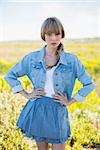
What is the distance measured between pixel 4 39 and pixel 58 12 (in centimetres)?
→ 52

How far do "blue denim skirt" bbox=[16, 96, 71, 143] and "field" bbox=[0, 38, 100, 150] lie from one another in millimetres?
670

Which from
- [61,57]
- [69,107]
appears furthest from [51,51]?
[69,107]

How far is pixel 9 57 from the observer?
3.69 meters

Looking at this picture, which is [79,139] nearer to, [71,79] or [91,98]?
[91,98]

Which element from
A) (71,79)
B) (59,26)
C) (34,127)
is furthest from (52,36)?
(34,127)

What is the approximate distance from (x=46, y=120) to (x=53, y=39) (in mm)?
410

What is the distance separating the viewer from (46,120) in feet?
6.94

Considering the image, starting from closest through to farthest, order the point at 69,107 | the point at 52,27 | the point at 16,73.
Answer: the point at 52,27
the point at 16,73
the point at 69,107

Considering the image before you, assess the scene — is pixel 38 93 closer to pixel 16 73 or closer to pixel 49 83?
pixel 49 83

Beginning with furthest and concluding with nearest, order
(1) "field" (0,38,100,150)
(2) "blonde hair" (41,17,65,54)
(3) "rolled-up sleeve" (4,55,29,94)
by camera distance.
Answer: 1. (1) "field" (0,38,100,150)
2. (3) "rolled-up sleeve" (4,55,29,94)
3. (2) "blonde hair" (41,17,65,54)

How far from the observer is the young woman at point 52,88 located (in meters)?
2.09

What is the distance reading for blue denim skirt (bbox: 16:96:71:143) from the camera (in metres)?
2.11

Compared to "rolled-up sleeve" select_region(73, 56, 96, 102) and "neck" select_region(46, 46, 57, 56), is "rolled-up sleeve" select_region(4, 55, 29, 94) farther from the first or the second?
"rolled-up sleeve" select_region(73, 56, 96, 102)

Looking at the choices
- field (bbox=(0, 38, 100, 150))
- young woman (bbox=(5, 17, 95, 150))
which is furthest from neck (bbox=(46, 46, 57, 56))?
field (bbox=(0, 38, 100, 150))
